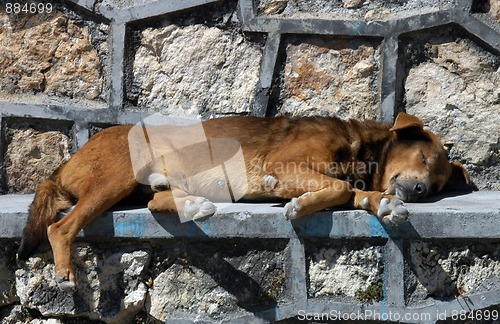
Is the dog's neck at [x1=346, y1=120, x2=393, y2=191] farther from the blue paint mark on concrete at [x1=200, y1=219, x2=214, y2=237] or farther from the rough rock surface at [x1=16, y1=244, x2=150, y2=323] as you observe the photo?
the rough rock surface at [x1=16, y1=244, x2=150, y2=323]

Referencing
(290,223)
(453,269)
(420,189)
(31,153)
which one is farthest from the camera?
(31,153)

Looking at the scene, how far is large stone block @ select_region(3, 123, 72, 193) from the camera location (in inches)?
234

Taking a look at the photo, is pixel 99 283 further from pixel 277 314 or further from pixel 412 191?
pixel 412 191

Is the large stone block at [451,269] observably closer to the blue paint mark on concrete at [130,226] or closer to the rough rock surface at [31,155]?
the blue paint mark on concrete at [130,226]

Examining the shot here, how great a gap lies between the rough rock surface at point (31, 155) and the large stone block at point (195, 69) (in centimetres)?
71

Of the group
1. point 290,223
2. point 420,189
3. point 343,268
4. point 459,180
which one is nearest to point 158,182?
point 290,223

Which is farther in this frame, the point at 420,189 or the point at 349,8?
the point at 349,8

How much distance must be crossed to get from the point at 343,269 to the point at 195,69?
2173 millimetres

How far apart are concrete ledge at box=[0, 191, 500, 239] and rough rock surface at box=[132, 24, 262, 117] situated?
1.13 m

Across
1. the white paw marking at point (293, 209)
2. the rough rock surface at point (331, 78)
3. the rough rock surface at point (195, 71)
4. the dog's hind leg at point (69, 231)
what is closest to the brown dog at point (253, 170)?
the dog's hind leg at point (69, 231)

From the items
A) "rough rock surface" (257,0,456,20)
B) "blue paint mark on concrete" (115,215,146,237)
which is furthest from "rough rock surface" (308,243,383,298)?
"rough rock surface" (257,0,456,20)

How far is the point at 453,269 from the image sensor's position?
4.54 m

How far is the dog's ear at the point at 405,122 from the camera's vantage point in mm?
5160

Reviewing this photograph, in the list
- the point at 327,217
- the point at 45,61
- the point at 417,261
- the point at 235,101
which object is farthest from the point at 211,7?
the point at 417,261
